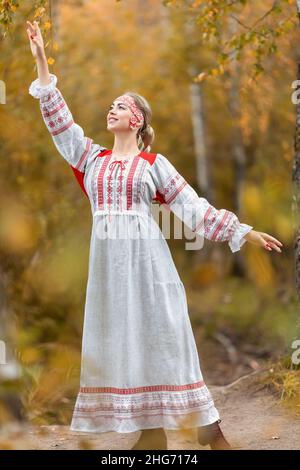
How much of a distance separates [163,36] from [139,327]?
11.6m

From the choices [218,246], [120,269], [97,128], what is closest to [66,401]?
[120,269]

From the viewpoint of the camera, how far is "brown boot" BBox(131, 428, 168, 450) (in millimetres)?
3516

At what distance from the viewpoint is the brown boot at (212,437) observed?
355cm

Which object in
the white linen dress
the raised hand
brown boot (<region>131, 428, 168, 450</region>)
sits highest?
the raised hand

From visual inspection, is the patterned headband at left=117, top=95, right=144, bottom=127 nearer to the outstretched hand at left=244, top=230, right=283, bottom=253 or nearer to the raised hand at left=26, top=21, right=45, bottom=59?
the raised hand at left=26, top=21, right=45, bottom=59

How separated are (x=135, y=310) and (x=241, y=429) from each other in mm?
1346

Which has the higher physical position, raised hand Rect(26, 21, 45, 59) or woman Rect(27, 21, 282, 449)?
raised hand Rect(26, 21, 45, 59)

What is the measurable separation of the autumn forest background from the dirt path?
0.12 metres

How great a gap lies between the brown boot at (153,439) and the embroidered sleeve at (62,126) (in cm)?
122

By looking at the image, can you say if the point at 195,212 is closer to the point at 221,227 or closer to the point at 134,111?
the point at 221,227

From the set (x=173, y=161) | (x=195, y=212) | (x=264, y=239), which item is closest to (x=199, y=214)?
(x=195, y=212)

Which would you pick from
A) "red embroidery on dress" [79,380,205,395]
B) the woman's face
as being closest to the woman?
"red embroidery on dress" [79,380,205,395]

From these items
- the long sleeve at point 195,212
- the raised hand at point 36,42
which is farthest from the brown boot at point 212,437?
the raised hand at point 36,42
